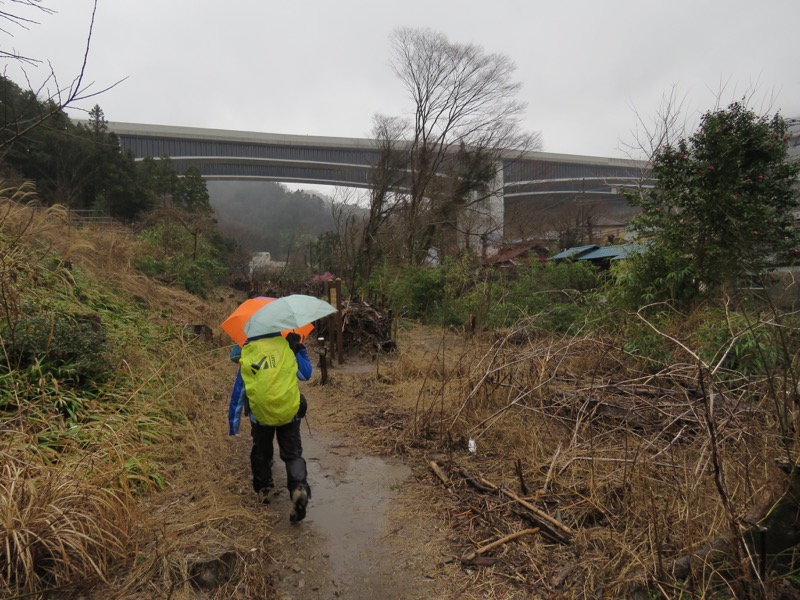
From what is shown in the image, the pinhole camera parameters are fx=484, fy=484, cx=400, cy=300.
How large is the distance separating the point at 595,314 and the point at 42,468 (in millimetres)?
8298

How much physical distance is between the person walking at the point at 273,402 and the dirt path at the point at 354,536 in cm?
27

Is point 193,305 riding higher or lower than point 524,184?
lower

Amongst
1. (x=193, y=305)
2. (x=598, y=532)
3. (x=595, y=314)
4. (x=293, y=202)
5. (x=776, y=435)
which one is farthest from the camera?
(x=293, y=202)

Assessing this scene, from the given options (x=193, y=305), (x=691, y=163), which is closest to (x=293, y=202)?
(x=193, y=305)

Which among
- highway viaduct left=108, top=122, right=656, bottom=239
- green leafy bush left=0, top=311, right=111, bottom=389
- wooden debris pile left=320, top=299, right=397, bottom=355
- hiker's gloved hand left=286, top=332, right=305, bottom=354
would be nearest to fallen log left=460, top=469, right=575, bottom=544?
hiker's gloved hand left=286, top=332, right=305, bottom=354

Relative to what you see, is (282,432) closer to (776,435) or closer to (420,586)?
(420,586)

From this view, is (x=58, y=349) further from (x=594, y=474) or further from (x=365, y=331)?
(x=365, y=331)

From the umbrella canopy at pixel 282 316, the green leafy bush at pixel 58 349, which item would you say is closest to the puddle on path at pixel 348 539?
the umbrella canopy at pixel 282 316

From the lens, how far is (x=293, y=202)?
206 ft

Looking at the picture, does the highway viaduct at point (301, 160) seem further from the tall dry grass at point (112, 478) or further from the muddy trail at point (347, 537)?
the muddy trail at point (347, 537)

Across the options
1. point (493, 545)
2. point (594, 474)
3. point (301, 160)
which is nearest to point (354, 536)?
point (493, 545)

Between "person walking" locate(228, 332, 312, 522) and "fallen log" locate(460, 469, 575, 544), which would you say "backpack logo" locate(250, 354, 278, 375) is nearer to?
"person walking" locate(228, 332, 312, 522)

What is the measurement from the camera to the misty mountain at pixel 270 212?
50406 mm

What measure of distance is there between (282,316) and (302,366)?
1.73 ft
